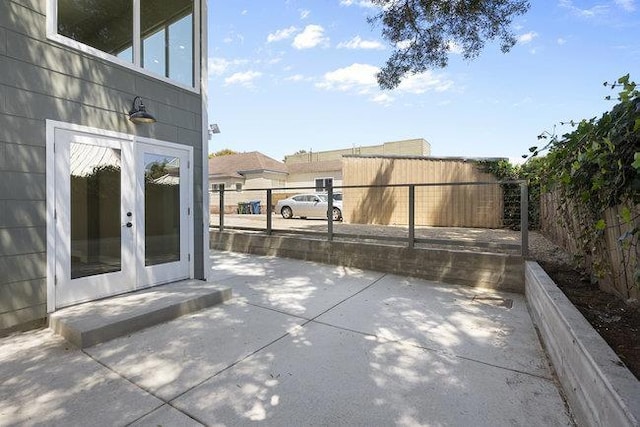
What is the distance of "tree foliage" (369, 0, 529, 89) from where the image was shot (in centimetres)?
586

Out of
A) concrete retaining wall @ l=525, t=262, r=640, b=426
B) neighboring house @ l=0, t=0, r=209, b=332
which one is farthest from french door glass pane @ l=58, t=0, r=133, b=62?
concrete retaining wall @ l=525, t=262, r=640, b=426

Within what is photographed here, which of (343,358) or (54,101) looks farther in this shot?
(54,101)

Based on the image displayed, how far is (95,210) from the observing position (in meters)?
3.68

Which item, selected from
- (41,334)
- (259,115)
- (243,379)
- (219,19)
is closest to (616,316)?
(243,379)

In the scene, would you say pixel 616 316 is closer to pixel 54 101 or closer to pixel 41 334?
pixel 41 334

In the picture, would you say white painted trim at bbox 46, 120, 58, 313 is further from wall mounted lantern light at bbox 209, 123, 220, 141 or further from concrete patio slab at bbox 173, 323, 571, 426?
wall mounted lantern light at bbox 209, 123, 220, 141

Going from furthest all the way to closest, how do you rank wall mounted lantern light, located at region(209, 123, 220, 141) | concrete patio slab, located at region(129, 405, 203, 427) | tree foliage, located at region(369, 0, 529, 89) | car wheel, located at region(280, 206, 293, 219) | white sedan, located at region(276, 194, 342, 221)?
car wheel, located at region(280, 206, 293, 219) → white sedan, located at region(276, 194, 342, 221) → wall mounted lantern light, located at region(209, 123, 220, 141) → tree foliage, located at region(369, 0, 529, 89) → concrete patio slab, located at region(129, 405, 203, 427)

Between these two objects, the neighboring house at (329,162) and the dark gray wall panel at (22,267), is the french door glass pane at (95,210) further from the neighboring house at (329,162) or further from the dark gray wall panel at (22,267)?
the neighboring house at (329,162)

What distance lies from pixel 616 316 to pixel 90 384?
12.6 ft

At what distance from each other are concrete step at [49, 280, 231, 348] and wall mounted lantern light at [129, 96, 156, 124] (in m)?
2.06

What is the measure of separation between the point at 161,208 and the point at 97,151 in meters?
0.99

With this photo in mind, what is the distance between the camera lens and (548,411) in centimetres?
192

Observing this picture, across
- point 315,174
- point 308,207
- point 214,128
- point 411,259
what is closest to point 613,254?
point 411,259

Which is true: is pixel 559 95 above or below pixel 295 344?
above
